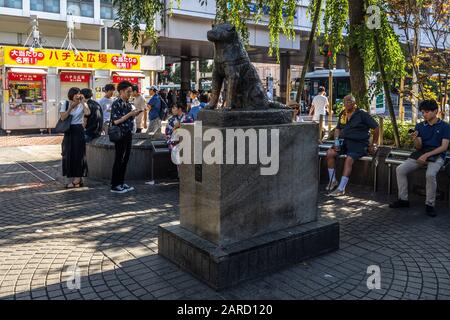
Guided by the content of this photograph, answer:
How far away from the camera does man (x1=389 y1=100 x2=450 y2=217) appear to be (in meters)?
6.64

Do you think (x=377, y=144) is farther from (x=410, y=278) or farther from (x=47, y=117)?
(x=47, y=117)

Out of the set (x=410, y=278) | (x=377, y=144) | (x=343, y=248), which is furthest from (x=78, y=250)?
(x=377, y=144)

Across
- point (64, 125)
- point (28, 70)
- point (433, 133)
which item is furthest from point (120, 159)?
point (28, 70)

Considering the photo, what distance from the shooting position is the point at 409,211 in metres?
6.86

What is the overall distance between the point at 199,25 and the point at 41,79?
836 centimetres

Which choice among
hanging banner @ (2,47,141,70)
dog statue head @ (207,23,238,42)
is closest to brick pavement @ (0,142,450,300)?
dog statue head @ (207,23,238,42)

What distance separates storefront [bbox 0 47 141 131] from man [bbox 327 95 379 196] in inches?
542

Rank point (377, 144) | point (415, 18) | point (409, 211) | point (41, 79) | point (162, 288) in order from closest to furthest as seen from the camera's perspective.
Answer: point (162, 288) → point (409, 211) → point (377, 144) → point (415, 18) → point (41, 79)

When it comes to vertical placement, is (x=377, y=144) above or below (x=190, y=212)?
above

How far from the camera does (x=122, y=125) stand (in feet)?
26.3

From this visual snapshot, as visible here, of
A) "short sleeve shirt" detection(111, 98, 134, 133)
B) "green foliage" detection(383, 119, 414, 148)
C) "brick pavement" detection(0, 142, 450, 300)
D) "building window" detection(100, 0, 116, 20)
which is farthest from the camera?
"building window" detection(100, 0, 116, 20)

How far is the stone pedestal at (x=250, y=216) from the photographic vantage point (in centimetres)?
429

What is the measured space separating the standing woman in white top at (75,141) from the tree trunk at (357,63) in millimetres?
5383

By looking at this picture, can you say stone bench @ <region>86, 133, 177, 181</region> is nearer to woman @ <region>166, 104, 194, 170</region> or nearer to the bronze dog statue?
woman @ <region>166, 104, 194, 170</region>
